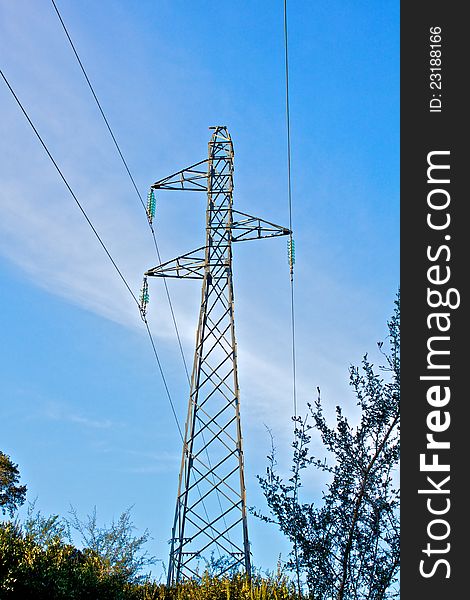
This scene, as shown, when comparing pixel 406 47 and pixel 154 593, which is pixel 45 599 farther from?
pixel 406 47

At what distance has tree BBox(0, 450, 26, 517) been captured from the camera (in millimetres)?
29750

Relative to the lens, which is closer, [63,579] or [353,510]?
[353,510]

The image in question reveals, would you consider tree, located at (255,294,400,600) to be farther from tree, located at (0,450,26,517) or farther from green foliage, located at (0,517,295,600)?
tree, located at (0,450,26,517)

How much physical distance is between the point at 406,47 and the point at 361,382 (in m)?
3.34

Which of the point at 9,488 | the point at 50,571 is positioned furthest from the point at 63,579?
the point at 9,488

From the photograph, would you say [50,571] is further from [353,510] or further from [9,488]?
[9,488]

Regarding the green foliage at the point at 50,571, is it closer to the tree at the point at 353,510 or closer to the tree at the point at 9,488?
the tree at the point at 353,510

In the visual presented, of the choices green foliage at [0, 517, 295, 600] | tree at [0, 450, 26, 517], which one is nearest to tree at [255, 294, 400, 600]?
green foliage at [0, 517, 295, 600]

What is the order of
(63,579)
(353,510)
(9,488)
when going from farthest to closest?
(9,488) < (63,579) < (353,510)

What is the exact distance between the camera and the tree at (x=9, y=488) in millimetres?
29750

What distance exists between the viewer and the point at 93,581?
Answer: 11.2m

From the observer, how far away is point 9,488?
30000 millimetres

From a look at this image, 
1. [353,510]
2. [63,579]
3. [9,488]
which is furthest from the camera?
[9,488]

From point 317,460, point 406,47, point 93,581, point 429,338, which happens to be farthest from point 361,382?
point 93,581
